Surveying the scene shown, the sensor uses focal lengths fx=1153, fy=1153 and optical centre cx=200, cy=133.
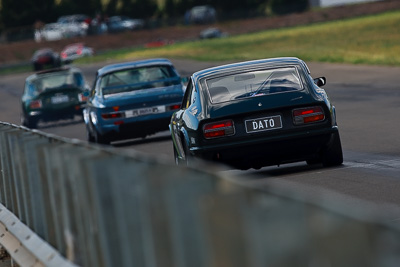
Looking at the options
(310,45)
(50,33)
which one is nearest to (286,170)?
(310,45)

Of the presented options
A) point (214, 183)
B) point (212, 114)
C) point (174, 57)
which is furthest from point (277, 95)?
point (174, 57)

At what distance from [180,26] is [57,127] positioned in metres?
93.5

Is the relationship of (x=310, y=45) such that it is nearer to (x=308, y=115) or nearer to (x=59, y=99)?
(x=59, y=99)

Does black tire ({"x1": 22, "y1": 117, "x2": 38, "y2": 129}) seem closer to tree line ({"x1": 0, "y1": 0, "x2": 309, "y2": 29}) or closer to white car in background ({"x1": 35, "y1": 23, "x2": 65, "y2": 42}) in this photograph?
white car in background ({"x1": 35, "y1": 23, "x2": 65, "y2": 42})

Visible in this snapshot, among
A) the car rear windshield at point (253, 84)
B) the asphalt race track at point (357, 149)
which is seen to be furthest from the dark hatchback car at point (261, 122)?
the asphalt race track at point (357, 149)

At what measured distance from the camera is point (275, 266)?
366 cm

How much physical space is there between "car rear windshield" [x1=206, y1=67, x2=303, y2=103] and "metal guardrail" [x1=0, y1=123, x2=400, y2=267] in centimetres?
453

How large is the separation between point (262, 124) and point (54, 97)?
56.3ft

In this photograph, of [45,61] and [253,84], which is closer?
[253,84]

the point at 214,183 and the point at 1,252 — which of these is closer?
the point at 214,183

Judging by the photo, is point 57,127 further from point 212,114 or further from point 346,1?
point 346,1

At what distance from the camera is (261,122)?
504 inches

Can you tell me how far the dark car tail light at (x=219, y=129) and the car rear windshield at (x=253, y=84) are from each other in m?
0.38

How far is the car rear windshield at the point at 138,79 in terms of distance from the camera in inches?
814
